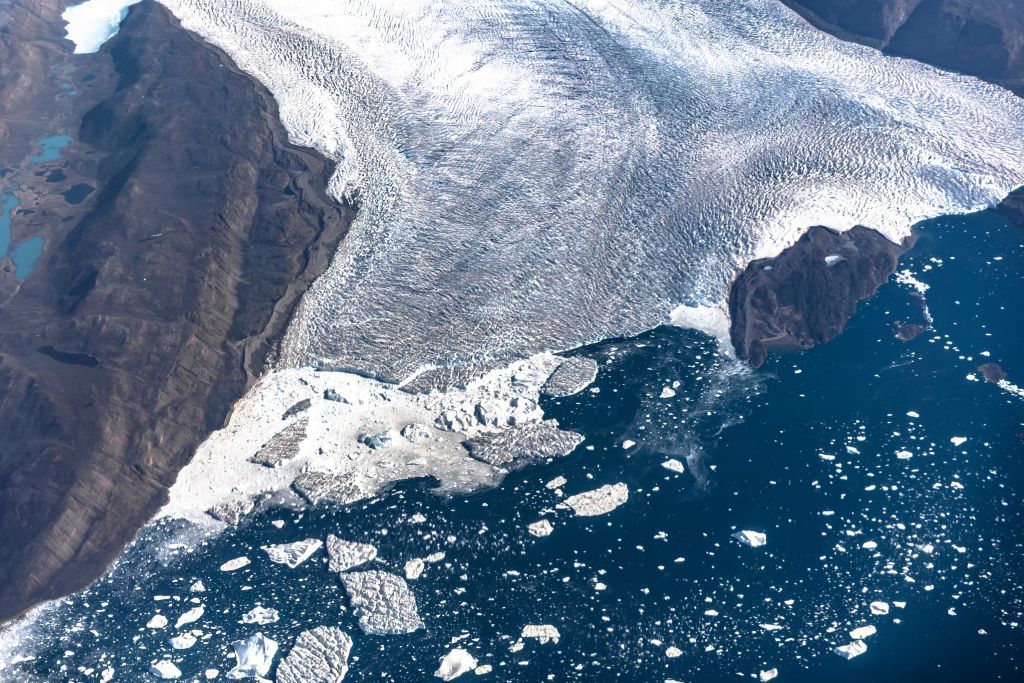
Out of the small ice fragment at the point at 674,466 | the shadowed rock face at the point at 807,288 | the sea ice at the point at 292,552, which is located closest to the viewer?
the sea ice at the point at 292,552

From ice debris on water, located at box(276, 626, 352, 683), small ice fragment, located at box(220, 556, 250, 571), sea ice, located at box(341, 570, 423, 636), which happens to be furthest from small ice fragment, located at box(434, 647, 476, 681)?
small ice fragment, located at box(220, 556, 250, 571)

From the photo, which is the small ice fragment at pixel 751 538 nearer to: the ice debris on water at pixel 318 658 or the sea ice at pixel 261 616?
the ice debris on water at pixel 318 658

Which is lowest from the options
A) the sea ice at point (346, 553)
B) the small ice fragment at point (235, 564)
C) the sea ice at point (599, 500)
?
the small ice fragment at point (235, 564)

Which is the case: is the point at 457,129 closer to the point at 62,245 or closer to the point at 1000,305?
the point at 62,245

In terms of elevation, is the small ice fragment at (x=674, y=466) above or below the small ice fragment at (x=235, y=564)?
above

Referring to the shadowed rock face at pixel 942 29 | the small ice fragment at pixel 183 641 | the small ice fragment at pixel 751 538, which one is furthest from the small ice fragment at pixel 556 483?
the shadowed rock face at pixel 942 29

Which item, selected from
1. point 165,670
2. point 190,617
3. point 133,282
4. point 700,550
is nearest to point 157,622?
point 190,617

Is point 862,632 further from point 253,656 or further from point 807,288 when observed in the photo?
point 253,656

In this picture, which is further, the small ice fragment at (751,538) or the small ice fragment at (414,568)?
the small ice fragment at (751,538)
